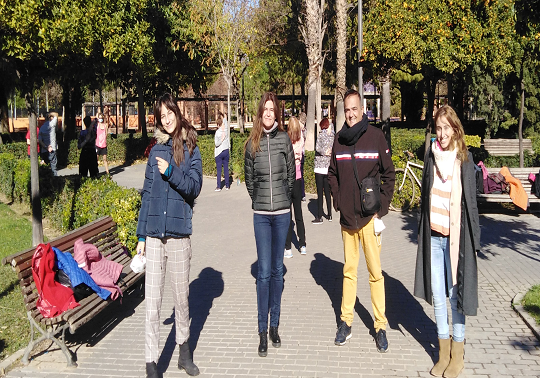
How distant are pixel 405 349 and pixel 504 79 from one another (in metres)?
22.3

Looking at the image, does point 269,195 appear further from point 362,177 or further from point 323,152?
point 323,152

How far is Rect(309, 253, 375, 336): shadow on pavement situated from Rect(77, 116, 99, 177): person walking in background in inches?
351

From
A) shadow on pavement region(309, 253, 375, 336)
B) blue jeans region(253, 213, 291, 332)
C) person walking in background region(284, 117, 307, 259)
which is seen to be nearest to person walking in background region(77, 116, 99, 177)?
person walking in background region(284, 117, 307, 259)

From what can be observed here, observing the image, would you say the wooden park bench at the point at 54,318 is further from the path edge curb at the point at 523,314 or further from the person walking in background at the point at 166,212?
the path edge curb at the point at 523,314

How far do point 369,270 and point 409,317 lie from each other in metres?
1.00

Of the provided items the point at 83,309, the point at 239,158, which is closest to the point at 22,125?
the point at 239,158

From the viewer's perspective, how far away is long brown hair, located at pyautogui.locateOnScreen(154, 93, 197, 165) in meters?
4.34

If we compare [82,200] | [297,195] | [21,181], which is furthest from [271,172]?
[21,181]

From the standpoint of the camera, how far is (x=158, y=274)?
4367 millimetres

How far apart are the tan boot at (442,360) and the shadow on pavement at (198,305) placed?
Result: 204 centimetres

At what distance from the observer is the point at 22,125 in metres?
59.2

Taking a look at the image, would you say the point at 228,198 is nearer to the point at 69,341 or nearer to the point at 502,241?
the point at 502,241

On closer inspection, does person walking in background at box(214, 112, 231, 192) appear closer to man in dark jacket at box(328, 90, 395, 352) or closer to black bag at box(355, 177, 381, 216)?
man in dark jacket at box(328, 90, 395, 352)

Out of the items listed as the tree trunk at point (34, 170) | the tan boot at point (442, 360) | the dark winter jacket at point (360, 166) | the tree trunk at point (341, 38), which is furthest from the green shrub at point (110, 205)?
the tree trunk at point (341, 38)
